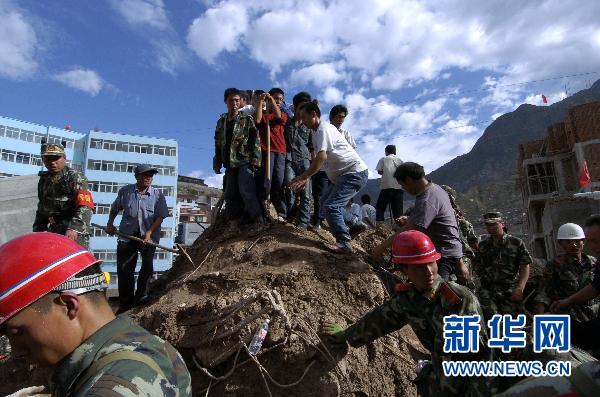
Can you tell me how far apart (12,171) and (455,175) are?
2874 inches

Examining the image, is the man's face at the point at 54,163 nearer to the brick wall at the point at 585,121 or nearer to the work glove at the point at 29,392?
the work glove at the point at 29,392

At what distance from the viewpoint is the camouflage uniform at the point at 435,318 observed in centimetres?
242

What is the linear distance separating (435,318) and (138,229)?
3747 millimetres

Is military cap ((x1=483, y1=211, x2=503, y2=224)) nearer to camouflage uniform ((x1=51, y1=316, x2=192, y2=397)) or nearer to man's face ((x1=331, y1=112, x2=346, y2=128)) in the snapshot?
man's face ((x1=331, y1=112, x2=346, y2=128))

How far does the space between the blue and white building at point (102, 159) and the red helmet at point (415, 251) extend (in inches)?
1263

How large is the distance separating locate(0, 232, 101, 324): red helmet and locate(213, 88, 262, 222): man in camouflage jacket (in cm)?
359

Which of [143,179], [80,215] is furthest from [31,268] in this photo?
[143,179]

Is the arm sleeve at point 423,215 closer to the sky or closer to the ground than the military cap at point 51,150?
closer to the ground

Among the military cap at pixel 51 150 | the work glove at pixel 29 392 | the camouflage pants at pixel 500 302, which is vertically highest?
the military cap at pixel 51 150

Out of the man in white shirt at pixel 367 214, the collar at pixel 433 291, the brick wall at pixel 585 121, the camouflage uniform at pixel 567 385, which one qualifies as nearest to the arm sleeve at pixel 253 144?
the collar at pixel 433 291

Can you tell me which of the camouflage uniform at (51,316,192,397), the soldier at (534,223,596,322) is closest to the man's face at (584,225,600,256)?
the soldier at (534,223,596,322)

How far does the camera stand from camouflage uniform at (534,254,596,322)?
407cm

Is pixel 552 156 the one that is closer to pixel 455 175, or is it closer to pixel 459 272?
pixel 459 272

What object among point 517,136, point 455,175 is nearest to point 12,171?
point 455,175
